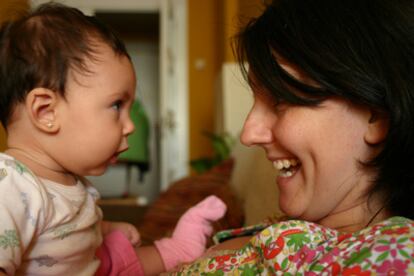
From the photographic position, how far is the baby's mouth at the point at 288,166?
0.94 meters

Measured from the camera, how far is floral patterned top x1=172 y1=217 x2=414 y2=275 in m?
0.48

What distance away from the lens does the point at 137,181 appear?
7.24 metres

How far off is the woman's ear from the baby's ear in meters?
0.58

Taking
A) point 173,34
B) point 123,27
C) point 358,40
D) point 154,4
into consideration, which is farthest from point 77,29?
point 123,27

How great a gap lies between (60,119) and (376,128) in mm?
593

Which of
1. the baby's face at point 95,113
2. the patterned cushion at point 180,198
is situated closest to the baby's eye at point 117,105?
the baby's face at point 95,113

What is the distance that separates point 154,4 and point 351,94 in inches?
212

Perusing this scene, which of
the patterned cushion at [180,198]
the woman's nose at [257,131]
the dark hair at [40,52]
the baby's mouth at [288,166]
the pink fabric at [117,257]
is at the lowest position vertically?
the patterned cushion at [180,198]

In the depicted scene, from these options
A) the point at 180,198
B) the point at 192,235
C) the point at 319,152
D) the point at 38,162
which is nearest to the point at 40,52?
the point at 38,162

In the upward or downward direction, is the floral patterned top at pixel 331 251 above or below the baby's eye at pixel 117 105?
below

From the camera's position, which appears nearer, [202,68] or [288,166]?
[288,166]

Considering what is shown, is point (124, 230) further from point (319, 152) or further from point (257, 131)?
point (319, 152)

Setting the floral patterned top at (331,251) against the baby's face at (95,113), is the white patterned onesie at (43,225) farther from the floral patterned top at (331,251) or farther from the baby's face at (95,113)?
the floral patterned top at (331,251)

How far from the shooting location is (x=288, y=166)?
95 cm
